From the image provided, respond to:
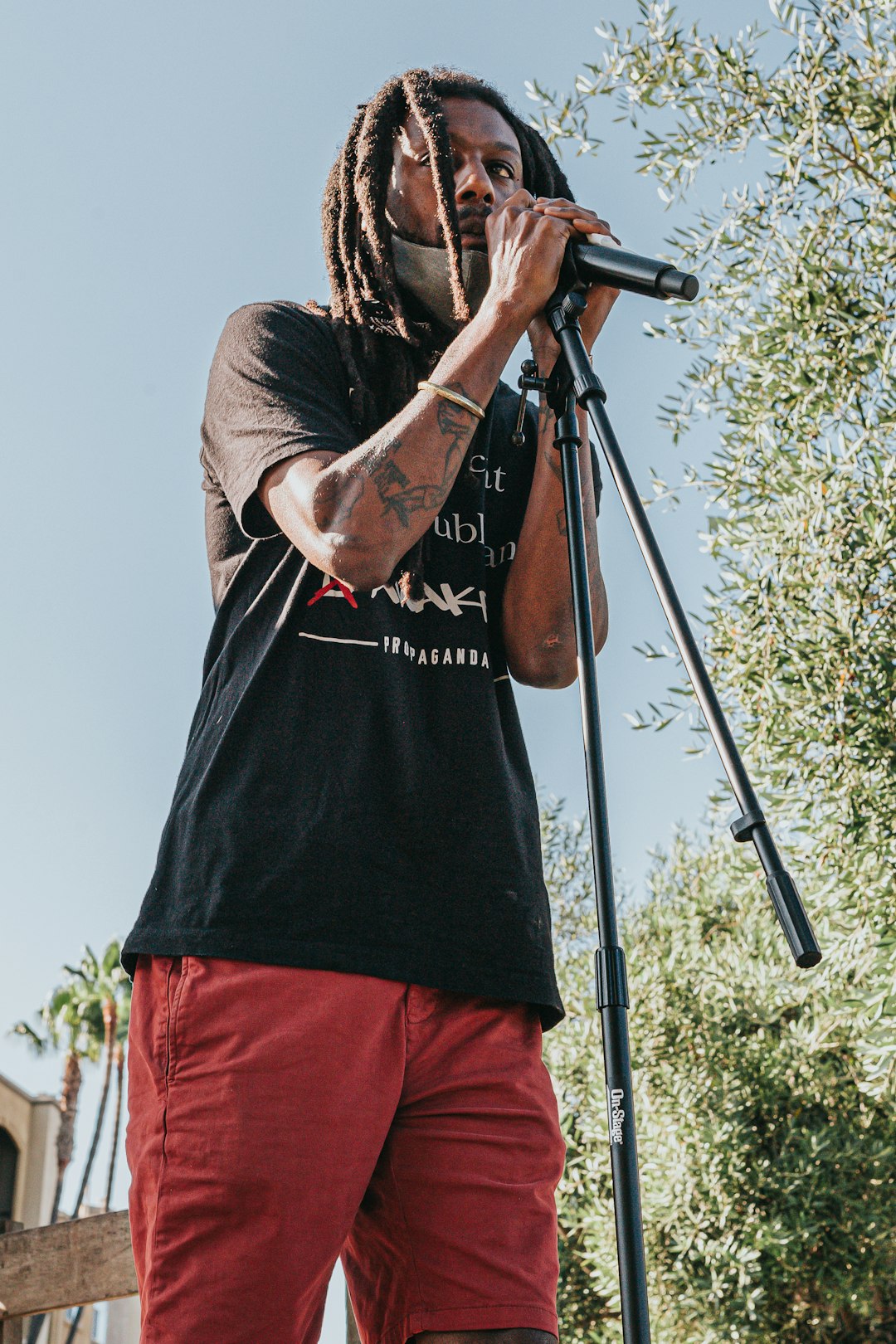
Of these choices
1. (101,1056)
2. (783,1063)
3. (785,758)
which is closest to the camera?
(785,758)

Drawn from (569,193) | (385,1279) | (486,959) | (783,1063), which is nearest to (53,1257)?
(385,1279)

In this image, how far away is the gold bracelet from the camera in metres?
1.67

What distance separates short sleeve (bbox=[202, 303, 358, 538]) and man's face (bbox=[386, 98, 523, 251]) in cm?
25

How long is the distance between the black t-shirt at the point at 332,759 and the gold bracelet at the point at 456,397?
0.15 m

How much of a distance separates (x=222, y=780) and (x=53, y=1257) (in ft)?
7.32

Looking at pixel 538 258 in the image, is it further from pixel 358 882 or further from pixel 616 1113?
pixel 616 1113

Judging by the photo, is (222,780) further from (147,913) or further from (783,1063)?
(783,1063)

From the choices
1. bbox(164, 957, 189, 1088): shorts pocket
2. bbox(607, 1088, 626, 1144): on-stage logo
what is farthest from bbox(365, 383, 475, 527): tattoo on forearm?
bbox(607, 1088, 626, 1144): on-stage logo

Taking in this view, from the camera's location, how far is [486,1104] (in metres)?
1.59

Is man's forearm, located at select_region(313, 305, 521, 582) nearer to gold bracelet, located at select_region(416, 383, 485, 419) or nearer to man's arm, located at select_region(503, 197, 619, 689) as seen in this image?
gold bracelet, located at select_region(416, 383, 485, 419)

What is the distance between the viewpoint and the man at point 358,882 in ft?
4.70

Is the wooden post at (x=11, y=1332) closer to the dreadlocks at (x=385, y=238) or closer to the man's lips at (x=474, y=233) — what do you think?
the dreadlocks at (x=385, y=238)

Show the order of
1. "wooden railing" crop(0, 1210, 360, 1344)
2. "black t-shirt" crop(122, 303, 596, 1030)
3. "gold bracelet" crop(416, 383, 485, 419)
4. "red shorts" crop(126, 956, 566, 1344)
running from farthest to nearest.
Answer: "wooden railing" crop(0, 1210, 360, 1344) → "gold bracelet" crop(416, 383, 485, 419) → "black t-shirt" crop(122, 303, 596, 1030) → "red shorts" crop(126, 956, 566, 1344)

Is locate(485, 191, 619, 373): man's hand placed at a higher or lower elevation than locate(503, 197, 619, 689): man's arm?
higher
